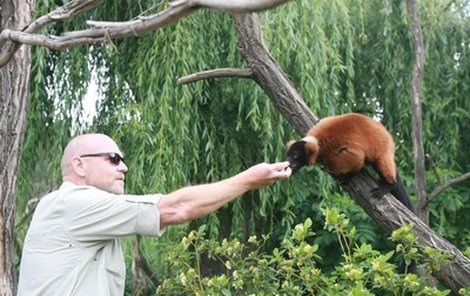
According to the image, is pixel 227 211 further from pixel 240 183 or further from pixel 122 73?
pixel 240 183

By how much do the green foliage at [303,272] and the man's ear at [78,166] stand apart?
4.33 ft

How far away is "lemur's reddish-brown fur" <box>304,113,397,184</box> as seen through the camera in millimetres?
5324

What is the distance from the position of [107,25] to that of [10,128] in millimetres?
1969

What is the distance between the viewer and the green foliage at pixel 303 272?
3924mm

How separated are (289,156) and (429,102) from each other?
12.2 feet

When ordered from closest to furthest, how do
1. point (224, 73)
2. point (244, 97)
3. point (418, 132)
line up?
point (224, 73) < point (418, 132) < point (244, 97)

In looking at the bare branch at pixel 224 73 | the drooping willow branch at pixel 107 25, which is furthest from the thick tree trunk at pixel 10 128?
the bare branch at pixel 224 73

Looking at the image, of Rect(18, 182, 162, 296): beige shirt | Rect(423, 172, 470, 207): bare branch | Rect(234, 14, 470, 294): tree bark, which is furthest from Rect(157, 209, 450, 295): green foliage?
Rect(423, 172, 470, 207): bare branch

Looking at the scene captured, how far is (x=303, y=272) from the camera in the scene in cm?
416

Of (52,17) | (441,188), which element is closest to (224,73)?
(52,17)

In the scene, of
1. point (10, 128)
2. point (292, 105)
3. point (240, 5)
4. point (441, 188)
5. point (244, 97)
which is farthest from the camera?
point (244, 97)

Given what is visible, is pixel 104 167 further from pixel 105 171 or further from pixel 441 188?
pixel 441 188

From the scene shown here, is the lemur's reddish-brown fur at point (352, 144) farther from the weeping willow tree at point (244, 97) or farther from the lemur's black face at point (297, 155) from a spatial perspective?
the weeping willow tree at point (244, 97)

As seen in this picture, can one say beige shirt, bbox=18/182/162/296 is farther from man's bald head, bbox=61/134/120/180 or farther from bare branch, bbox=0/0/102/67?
bare branch, bbox=0/0/102/67
